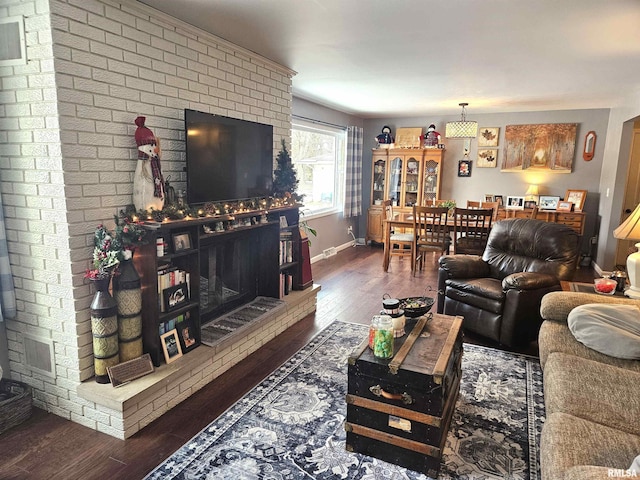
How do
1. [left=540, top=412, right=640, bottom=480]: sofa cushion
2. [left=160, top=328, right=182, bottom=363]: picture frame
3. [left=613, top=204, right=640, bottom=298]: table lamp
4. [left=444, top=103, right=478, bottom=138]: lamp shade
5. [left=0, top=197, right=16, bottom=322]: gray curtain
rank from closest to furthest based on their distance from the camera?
[left=540, top=412, right=640, bottom=480]: sofa cushion < [left=0, top=197, right=16, bottom=322]: gray curtain < [left=160, top=328, right=182, bottom=363]: picture frame < [left=613, top=204, right=640, bottom=298]: table lamp < [left=444, top=103, right=478, bottom=138]: lamp shade

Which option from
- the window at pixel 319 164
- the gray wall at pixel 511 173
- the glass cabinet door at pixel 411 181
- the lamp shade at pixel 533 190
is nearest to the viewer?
the window at pixel 319 164

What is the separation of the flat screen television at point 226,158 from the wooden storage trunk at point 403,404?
5.03 ft

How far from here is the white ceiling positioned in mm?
2363

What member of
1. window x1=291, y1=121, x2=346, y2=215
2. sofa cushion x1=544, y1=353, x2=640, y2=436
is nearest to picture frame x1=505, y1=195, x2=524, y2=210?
window x1=291, y1=121, x2=346, y2=215

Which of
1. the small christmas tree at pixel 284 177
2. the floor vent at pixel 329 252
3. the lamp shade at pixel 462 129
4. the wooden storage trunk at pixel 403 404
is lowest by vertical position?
the floor vent at pixel 329 252

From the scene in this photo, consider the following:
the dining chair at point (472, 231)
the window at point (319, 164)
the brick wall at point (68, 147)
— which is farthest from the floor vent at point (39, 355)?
the dining chair at point (472, 231)

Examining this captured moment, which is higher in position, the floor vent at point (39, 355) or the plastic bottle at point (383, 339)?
the plastic bottle at point (383, 339)

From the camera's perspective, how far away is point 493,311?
3307 mm

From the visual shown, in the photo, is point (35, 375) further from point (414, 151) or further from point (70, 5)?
point (414, 151)

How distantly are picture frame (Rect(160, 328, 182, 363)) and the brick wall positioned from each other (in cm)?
39

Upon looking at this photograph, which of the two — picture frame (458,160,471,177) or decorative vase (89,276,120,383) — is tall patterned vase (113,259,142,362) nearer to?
decorative vase (89,276,120,383)

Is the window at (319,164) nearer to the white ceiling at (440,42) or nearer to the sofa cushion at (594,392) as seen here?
the white ceiling at (440,42)

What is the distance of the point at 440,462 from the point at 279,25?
267 cm

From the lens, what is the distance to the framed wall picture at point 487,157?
6.84m
